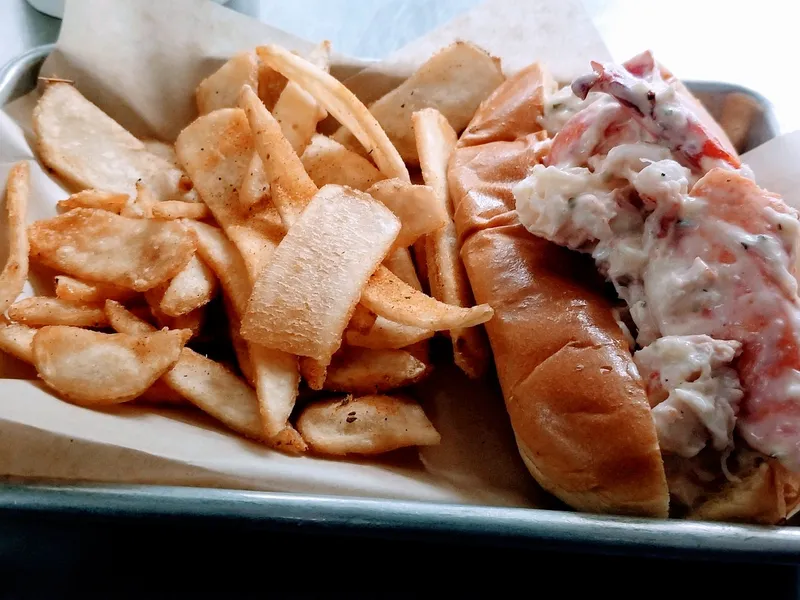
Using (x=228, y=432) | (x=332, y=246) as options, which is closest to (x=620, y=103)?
(x=332, y=246)

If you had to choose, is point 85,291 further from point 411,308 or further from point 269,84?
point 269,84

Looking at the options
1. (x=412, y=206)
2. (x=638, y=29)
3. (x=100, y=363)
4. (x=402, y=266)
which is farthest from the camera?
(x=638, y=29)

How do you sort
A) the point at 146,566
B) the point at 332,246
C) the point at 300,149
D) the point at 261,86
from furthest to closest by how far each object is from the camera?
the point at 261,86
the point at 300,149
the point at 332,246
the point at 146,566

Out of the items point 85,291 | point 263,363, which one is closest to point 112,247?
A: point 85,291

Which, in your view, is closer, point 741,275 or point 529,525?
point 529,525

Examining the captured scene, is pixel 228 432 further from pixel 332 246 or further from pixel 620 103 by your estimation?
pixel 620 103
